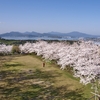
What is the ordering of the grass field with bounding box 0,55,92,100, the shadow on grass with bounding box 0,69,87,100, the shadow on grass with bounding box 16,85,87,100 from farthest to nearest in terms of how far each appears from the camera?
1. the grass field with bounding box 0,55,92,100
2. the shadow on grass with bounding box 0,69,87,100
3. the shadow on grass with bounding box 16,85,87,100

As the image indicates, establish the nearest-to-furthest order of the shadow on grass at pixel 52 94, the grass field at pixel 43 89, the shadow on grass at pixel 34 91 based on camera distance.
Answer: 1. the shadow on grass at pixel 52 94
2. the shadow on grass at pixel 34 91
3. the grass field at pixel 43 89

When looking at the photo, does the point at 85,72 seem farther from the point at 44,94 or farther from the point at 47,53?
the point at 47,53

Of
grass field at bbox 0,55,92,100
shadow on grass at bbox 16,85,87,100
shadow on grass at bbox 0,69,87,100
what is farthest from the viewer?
grass field at bbox 0,55,92,100

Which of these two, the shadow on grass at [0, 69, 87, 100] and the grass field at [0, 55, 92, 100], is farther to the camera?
the grass field at [0, 55, 92, 100]

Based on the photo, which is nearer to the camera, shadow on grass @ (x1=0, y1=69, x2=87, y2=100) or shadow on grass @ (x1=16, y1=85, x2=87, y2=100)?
shadow on grass @ (x1=16, y1=85, x2=87, y2=100)

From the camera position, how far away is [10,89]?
2809 centimetres

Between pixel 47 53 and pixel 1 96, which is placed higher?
pixel 47 53

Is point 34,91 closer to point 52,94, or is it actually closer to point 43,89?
point 43,89

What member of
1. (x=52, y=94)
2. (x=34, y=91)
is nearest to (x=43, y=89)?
(x=34, y=91)

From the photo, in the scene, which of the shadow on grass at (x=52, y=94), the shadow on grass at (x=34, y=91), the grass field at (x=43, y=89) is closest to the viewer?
the shadow on grass at (x=52, y=94)

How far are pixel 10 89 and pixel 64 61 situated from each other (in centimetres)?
1092

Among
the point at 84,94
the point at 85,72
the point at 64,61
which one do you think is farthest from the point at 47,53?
the point at 85,72

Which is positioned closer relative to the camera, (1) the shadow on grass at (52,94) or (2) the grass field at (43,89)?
(1) the shadow on grass at (52,94)

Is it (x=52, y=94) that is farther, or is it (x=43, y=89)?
(x=43, y=89)
